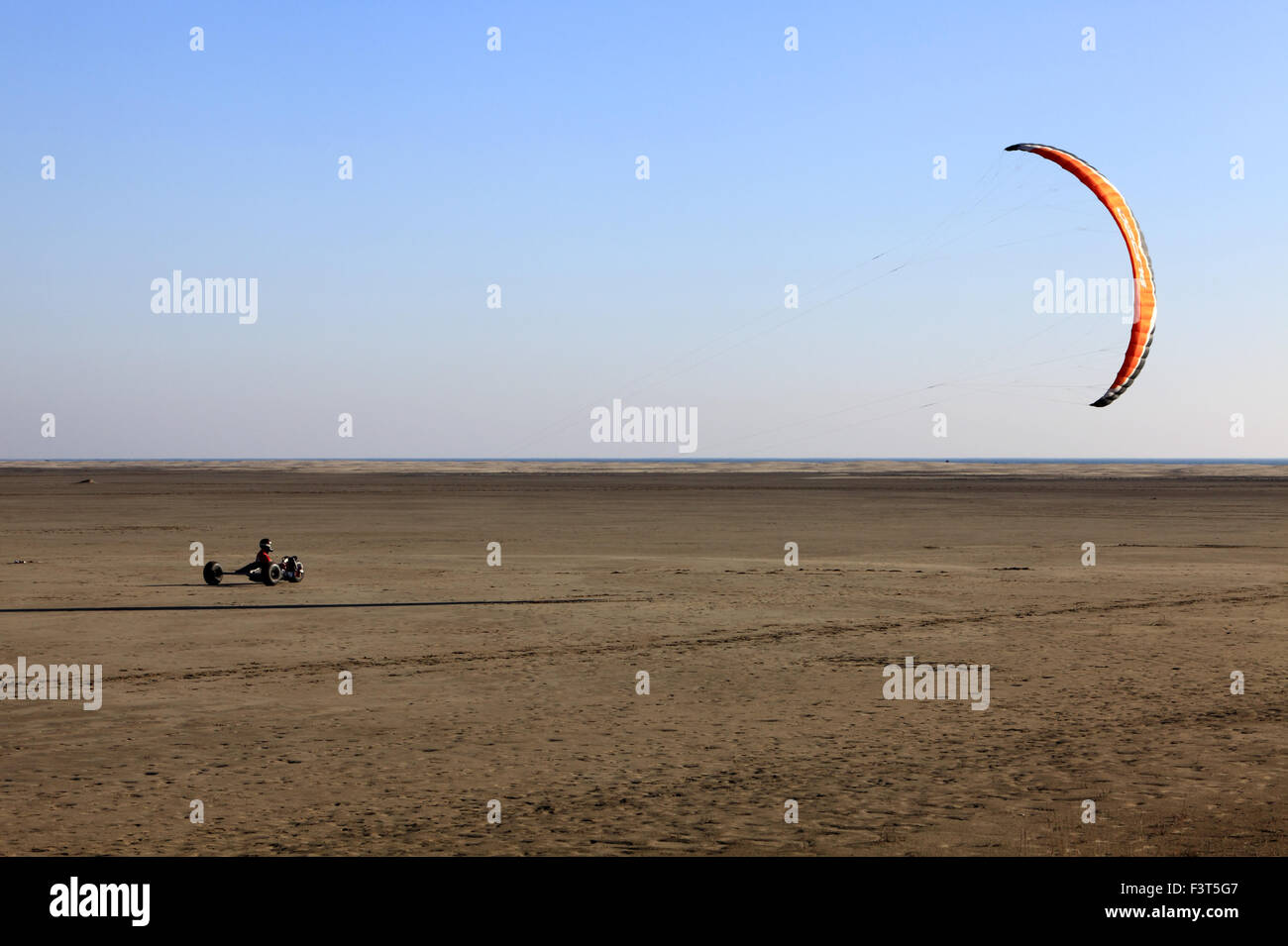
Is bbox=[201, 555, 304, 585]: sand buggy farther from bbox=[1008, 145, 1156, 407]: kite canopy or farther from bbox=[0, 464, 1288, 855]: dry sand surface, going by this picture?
bbox=[1008, 145, 1156, 407]: kite canopy

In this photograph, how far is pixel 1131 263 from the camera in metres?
28.0

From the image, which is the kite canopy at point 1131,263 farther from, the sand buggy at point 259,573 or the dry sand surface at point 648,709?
the sand buggy at point 259,573

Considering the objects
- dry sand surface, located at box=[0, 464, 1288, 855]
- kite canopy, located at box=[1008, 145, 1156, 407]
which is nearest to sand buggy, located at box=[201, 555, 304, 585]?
dry sand surface, located at box=[0, 464, 1288, 855]

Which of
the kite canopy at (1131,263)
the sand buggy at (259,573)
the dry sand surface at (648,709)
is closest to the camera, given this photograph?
the dry sand surface at (648,709)

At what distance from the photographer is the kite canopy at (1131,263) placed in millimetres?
28031

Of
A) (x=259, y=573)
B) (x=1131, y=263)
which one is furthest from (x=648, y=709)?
(x=1131, y=263)

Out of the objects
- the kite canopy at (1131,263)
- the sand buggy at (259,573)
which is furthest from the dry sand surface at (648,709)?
the kite canopy at (1131,263)

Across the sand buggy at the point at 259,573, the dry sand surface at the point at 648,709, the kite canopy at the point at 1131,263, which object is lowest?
the dry sand surface at the point at 648,709

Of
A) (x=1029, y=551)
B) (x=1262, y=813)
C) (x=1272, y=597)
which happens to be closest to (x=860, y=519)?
(x=1029, y=551)

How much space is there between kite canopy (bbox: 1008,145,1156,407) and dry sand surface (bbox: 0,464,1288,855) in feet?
16.1

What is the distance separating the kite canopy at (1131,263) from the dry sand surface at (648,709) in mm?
4907
